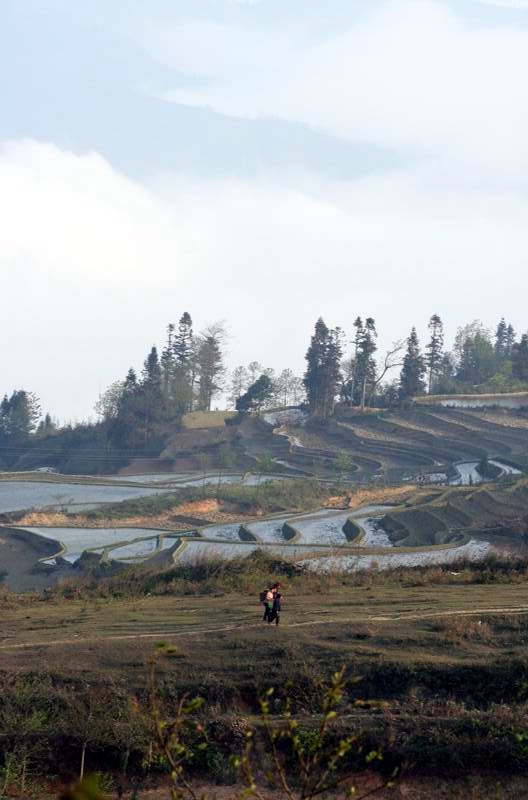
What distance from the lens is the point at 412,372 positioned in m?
89.9

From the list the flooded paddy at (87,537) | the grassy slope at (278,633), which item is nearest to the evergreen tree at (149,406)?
the flooded paddy at (87,537)

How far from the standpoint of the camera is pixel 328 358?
87.4m

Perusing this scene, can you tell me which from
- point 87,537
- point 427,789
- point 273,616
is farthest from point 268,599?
point 87,537

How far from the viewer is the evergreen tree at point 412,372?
8919 cm

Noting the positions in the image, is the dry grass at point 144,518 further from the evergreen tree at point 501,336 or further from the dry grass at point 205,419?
the evergreen tree at point 501,336

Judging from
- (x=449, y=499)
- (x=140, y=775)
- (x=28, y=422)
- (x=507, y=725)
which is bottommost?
(x=140, y=775)

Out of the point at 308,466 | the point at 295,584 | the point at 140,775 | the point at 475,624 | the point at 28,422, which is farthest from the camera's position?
the point at 28,422

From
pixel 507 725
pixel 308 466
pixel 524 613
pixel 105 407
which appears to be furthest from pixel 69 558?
A: pixel 105 407

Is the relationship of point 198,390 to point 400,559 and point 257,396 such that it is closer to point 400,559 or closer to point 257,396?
point 257,396

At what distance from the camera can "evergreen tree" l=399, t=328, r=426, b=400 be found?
89188 millimetres

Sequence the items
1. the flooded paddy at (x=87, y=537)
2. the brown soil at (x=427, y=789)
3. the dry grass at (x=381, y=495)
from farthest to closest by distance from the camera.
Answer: the dry grass at (x=381, y=495)
the flooded paddy at (x=87, y=537)
the brown soil at (x=427, y=789)

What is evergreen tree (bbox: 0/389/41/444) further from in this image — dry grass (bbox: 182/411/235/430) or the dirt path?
the dirt path

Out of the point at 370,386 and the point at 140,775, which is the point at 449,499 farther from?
the point at 370,386

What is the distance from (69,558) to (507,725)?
2797cm
